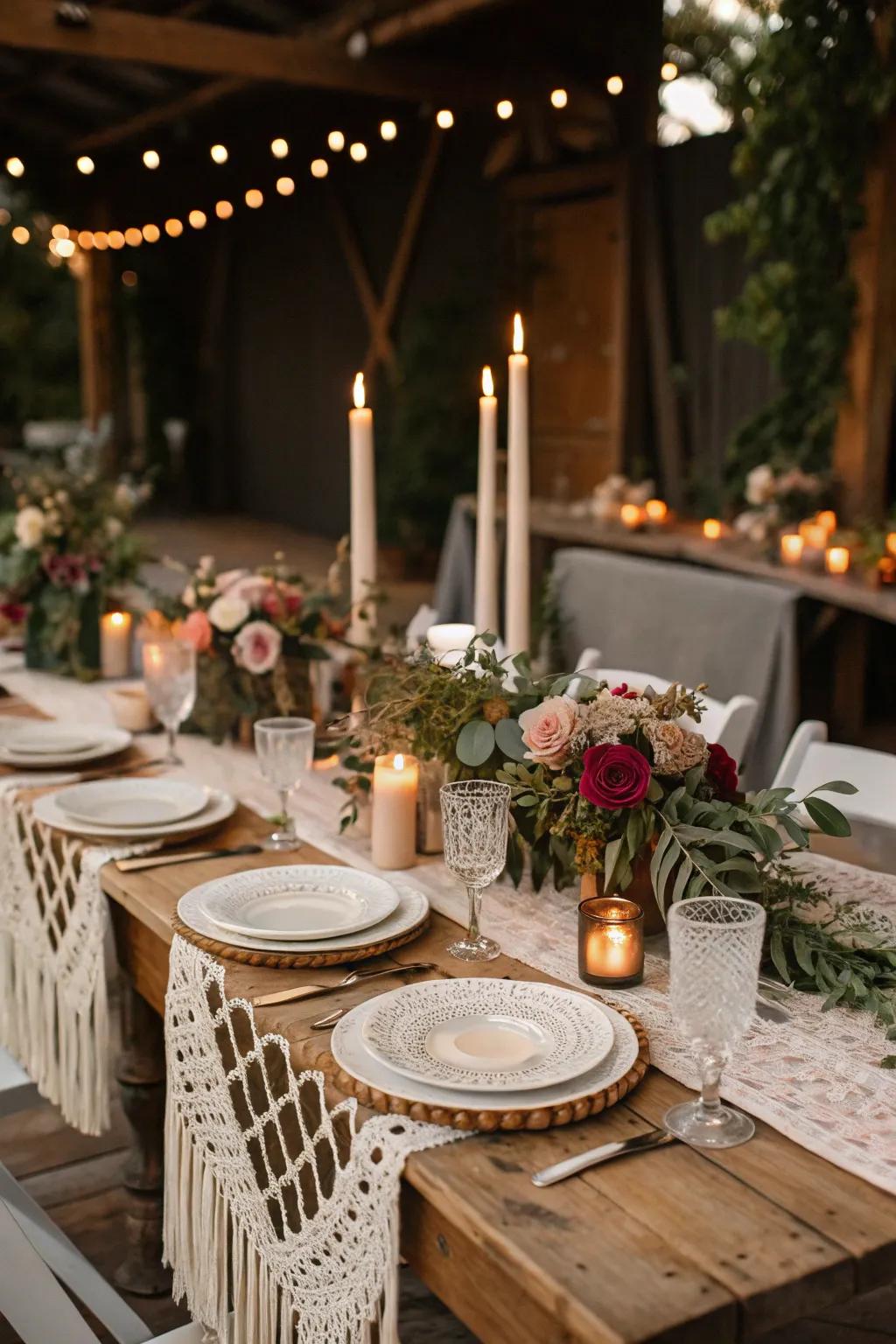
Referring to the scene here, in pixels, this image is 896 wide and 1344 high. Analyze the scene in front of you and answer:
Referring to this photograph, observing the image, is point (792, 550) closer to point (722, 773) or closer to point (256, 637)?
point (256, 637)

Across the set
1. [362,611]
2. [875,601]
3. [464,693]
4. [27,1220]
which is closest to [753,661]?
[875,601]

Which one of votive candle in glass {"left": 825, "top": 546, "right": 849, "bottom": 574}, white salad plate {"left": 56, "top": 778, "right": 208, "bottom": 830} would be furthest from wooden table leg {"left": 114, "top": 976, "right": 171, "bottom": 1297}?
votive candle in glass {"left": 825, "top": 546, "right": 849, "bottom": 574}

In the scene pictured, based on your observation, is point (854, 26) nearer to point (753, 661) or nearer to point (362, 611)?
point (753, 661)

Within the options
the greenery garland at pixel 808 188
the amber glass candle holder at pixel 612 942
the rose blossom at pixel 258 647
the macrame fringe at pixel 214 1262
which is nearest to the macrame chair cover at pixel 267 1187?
the macrame fringe at pixel 214 1262

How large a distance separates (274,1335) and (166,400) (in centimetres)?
1116

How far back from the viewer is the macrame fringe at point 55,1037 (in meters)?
1.91

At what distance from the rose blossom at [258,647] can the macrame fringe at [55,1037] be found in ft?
1.88

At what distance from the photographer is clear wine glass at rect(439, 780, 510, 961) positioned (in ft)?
4.71

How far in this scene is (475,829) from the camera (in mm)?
1439

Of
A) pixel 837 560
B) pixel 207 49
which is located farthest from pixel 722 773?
pixel 207 49

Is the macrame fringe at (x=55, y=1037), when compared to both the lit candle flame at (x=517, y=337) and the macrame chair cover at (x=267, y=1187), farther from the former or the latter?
the lit candle flame at (x=517, y=337)

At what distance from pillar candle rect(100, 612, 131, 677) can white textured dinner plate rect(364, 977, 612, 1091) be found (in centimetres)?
172

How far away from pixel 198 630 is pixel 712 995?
139 cm

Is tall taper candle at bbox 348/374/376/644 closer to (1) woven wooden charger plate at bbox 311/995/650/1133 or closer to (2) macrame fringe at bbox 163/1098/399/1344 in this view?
(2) macrame fringe at bbox 163/1098/399/1344
